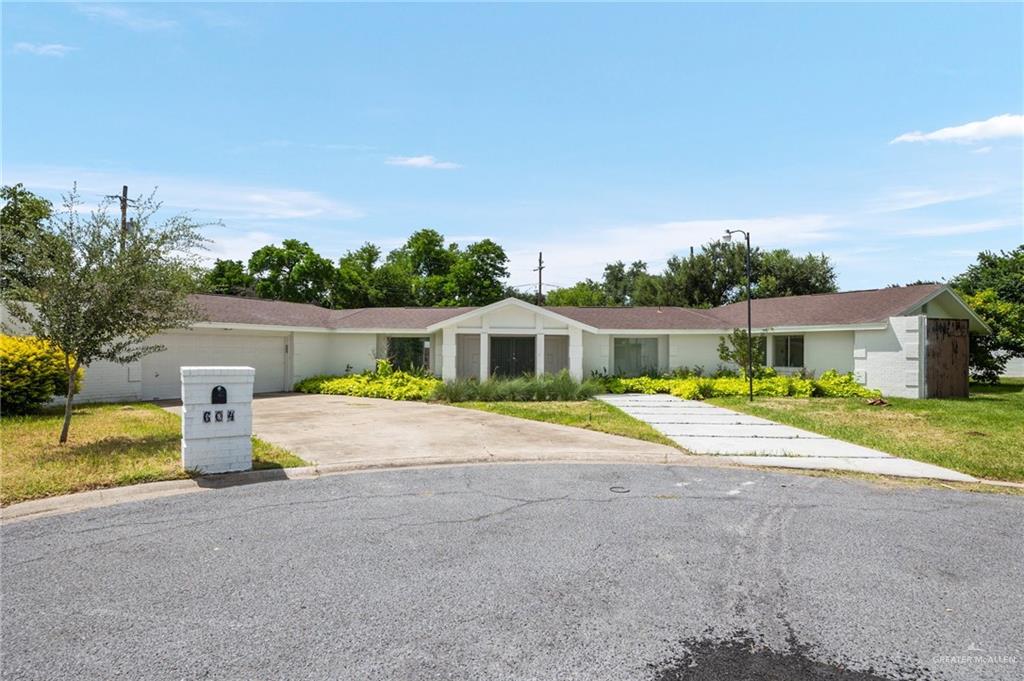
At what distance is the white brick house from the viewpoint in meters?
20.2

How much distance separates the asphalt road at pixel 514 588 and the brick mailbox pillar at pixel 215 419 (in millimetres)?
1015

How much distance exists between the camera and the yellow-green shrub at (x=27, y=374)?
13789 millimetres

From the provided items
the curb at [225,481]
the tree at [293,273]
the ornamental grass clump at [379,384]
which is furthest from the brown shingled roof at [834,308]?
the tree at [293,273]

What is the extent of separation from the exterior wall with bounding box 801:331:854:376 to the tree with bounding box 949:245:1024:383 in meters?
7.35

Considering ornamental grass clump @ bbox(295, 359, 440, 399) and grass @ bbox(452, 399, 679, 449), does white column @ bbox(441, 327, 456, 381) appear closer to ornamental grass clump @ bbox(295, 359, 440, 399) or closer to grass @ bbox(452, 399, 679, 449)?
ornamental grass clump @ bbox(295, 359, 440, 399)

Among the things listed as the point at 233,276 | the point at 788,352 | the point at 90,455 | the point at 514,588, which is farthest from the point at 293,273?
the point at 514,588

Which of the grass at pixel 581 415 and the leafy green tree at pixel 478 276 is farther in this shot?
the leafy green tree at pixel 478 276

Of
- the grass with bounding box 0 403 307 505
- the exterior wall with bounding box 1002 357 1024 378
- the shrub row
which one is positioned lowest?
the grass with bounding box 0 403 307 505

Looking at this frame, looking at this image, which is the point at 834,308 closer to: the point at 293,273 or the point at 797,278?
the point at 797,278

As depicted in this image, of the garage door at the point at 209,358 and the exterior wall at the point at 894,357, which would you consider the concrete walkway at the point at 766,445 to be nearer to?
the exterior wall at the point at 894,357

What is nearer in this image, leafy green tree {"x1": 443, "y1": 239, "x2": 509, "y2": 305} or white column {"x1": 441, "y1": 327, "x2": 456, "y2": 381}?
white column {"x1": 441, "y1": 327, "x2": 456, "y2": 381}

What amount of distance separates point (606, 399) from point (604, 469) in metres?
11.6

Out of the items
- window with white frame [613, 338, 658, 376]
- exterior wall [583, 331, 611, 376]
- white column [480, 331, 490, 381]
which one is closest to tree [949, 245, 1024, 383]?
window with white frame [613, 338, 658, 376]

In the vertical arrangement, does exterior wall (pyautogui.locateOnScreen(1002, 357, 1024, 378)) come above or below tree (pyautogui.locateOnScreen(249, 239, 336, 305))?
below
